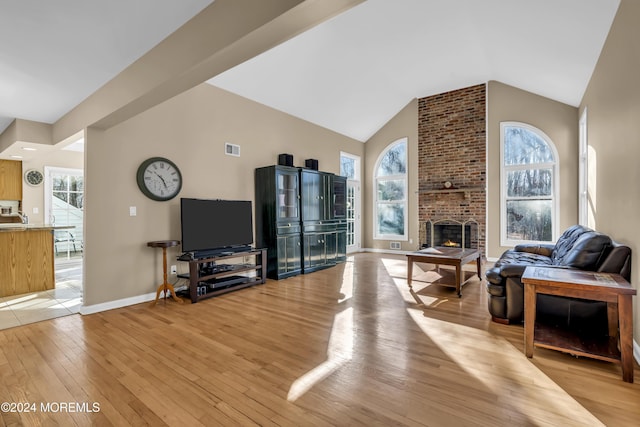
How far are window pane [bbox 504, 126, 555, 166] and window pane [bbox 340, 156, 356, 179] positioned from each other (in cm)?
359

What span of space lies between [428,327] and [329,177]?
3.97 metres

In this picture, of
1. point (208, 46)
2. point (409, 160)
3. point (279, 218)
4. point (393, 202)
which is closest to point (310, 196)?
point (279, 218)

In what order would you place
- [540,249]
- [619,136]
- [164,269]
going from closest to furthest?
1. [619,136]
2. [164,269]
3. [540,249]

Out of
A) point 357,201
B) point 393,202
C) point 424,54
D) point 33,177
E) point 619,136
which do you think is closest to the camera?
point 619,136

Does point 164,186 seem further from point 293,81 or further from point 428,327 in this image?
point 428,327

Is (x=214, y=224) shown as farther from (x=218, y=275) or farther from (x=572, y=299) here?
(x=572, y=299)

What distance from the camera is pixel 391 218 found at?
8453 millimetres

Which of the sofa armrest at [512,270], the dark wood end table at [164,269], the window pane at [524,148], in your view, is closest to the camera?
the sofa armrest at [512,270]

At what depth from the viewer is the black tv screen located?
14.0ft

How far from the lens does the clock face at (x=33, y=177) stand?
6.34m

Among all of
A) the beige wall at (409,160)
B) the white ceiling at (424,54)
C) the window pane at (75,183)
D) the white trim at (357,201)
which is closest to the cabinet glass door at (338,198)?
the white ceiling at (424,54)

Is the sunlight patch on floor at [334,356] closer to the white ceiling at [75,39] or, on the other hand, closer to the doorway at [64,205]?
the white ceiling at [75,39]

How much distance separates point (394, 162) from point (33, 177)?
8098mm

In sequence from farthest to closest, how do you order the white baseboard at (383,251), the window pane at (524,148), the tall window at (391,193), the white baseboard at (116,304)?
the tall window at (391,193) < the white baseboard at (383,251) < the window pane at (524,148) < the white baseboard at (116,304)
